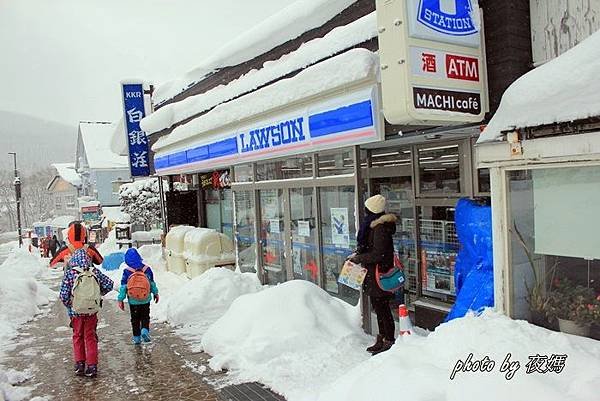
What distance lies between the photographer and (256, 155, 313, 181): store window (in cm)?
834

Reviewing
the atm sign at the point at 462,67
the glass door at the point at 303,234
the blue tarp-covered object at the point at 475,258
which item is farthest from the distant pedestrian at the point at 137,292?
the atm sign at the point at 462,67

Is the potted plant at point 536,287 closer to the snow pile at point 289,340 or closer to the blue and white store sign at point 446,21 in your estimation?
the blue and white store sign at point 446,21

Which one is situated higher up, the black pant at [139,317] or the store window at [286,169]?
the store window at [286,169]

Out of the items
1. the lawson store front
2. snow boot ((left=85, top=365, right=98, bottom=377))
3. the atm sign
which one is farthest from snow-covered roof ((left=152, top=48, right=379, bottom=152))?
snow boot ((left=85, top=365, right=98, bottom=377))

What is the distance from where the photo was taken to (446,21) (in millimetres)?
4844

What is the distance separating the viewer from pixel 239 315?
6855mm

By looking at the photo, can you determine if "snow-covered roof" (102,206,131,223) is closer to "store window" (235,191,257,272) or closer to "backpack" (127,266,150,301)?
"store window" (235,191,257,272)

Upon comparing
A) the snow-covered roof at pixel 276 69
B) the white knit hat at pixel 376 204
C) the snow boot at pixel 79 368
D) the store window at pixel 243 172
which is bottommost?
the snow boot at pixel 79 368

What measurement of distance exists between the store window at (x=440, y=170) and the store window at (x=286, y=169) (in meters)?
2.08

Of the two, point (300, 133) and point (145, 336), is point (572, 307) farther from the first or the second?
point (145, 336)

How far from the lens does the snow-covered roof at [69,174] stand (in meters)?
56.0

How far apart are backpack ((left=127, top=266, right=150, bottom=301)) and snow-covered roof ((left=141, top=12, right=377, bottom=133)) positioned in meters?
3.89

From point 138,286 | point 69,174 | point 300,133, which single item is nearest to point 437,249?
point 300,133

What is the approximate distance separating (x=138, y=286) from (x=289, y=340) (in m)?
2.71
